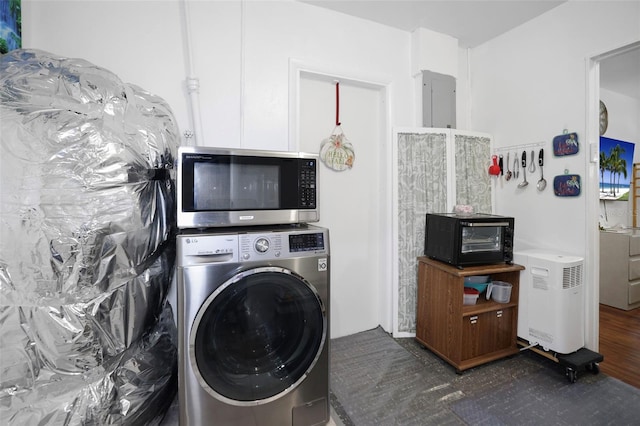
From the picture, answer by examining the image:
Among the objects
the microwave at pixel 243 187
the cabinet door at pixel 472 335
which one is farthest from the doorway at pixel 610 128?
the microwave at pixel 243 187

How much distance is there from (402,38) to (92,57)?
2.28m

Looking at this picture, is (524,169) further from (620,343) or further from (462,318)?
(620,343)

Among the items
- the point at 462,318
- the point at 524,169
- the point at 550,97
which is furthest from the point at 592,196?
the point at 462,318

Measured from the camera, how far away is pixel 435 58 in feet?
8.16

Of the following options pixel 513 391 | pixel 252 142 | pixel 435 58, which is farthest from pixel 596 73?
pixel 252 142

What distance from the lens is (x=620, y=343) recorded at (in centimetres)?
A: 233

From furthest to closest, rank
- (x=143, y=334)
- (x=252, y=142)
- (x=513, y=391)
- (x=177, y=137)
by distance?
(x=252, y=142)
(x=513, y=391)
(x=177, y=137)
(x=143, y=334)

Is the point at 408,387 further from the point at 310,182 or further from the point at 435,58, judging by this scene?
the point at 435,58

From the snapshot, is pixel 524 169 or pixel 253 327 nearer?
pixel 253 327

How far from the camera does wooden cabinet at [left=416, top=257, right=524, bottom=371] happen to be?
1906 millimetres

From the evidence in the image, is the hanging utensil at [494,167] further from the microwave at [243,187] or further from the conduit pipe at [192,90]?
the conduit pipe at [192,90]

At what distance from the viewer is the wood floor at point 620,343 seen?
1920mm

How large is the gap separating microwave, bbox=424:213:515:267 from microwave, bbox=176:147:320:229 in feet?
3.69

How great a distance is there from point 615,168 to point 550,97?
2.48 meters
